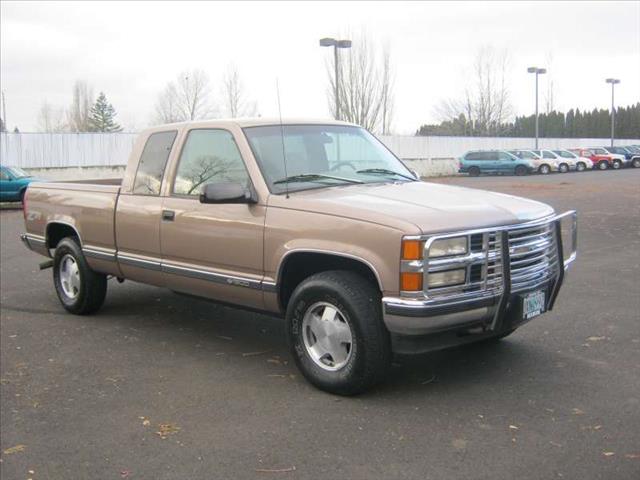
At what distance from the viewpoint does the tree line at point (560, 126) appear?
68.6m

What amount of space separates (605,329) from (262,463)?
3.72 m

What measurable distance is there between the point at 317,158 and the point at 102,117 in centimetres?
8557

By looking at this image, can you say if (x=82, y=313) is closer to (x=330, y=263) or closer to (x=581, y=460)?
(x=330, y=263)

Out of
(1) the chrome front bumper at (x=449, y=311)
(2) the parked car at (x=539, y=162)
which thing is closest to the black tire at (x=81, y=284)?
(1) the chrome front bumper at (x=449, y=311)

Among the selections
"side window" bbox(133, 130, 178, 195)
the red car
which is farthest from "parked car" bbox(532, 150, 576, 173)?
"side window" bbox(133, 130, 178, 195)

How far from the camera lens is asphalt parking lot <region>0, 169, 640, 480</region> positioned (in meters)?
3.66

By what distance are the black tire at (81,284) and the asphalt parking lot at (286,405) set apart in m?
0.16

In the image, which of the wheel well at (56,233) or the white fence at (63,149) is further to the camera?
the white fence at (63,149)

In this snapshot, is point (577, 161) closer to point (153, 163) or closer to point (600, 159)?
point (600, 159)

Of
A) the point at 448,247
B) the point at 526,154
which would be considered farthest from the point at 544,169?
the point at 448,247

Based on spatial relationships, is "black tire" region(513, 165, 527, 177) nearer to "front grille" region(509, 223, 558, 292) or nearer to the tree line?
the tree line

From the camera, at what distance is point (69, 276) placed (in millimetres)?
7285

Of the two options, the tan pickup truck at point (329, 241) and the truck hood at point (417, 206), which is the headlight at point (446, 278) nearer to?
the tan pickup truck at point (329, 241)

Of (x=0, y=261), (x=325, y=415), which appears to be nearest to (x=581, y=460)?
(x=325, y=415)
